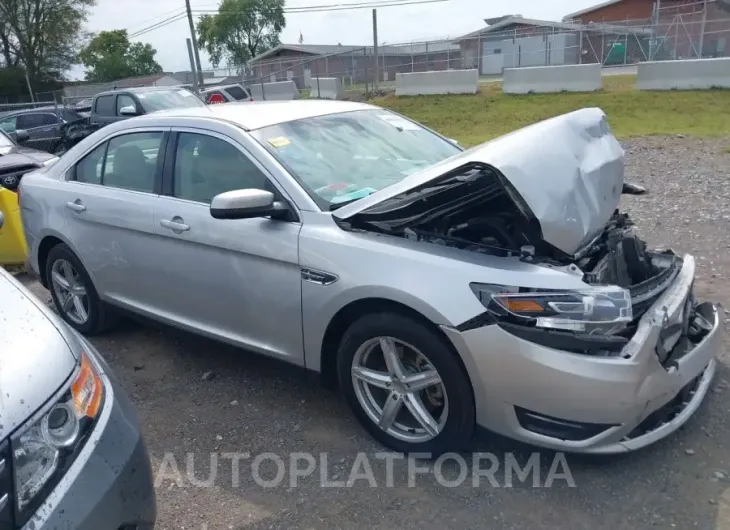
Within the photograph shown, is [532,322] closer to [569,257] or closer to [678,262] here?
[569,257]

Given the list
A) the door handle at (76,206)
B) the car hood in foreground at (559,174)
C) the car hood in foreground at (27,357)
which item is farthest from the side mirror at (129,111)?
the car hood in foreground at (27,357)

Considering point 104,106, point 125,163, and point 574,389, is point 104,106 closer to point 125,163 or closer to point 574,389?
point 125,163

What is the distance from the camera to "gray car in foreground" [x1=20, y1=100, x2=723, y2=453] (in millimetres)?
2682

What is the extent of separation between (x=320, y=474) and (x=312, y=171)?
160 centimetres

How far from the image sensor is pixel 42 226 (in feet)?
15.8

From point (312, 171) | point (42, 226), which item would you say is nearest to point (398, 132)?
point (312, 171)

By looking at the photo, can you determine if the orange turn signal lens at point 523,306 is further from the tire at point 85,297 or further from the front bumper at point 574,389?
the tire at point 85,297

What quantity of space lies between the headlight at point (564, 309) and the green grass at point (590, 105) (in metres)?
10.2

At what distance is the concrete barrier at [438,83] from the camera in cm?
2116

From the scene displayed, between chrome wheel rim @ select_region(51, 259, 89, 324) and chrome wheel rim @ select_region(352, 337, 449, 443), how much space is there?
2594 mm

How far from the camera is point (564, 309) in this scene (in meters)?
2.66

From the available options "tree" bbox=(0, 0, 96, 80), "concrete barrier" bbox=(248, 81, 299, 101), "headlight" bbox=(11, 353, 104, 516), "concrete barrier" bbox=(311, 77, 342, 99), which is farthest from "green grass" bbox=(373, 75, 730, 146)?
"tree" bbox=(0, 0, 96, 80)

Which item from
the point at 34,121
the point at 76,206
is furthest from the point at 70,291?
the point at 34,121

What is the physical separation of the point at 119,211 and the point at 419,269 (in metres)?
2.28
